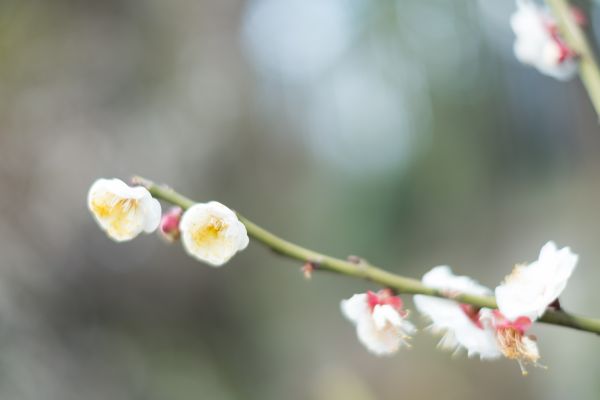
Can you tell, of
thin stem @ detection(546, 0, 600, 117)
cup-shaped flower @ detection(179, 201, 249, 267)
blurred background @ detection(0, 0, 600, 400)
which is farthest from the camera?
blurred background @ detection(0, 0, 600, 400)

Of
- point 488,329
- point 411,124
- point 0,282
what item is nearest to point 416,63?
point 411,124

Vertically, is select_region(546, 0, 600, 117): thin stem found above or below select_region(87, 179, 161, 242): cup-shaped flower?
above

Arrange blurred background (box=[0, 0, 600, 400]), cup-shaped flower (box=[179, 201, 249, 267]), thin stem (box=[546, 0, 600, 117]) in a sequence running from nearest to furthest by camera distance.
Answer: cup-shaped flower (box=[179, 201, 249, 267]), thin stem (box=[546, 0, 600, 117]), blurred background (box=[0, 0, 600, 400])

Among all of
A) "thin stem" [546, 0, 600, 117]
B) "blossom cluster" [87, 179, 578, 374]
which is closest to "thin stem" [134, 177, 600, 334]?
"blossom cluster" [87, 179, 578, 374]

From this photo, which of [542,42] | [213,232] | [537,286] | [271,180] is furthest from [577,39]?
[271,180]

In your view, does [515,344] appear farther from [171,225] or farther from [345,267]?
[171,225]

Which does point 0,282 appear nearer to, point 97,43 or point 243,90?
point 97,43

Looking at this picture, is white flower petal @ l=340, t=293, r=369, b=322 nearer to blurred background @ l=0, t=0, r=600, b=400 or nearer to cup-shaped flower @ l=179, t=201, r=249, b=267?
cup-shaped flower @ l=179, t=201, r=249, b=267
